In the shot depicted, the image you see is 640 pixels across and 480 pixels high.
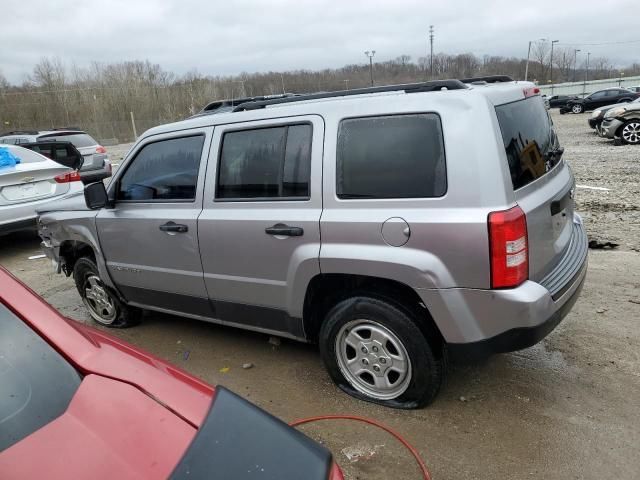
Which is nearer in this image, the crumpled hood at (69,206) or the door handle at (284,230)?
the door handle at (284,230)

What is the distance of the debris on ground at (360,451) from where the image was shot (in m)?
2.70

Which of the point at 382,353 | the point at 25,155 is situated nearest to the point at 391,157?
the point at 382,353

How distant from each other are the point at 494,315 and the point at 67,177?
7268 millimetres

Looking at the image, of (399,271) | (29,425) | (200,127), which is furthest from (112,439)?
(200,127)

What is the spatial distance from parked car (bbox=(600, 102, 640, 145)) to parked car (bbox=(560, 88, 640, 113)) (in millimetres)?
16405

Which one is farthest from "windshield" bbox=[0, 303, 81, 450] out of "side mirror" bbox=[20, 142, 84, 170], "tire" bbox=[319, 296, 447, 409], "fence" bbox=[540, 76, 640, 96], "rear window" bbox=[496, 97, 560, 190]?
"fence" bbox=[540, 76, 640, 96]

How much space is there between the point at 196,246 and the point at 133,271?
0.87 metres

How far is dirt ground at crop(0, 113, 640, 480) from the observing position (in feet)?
8.54

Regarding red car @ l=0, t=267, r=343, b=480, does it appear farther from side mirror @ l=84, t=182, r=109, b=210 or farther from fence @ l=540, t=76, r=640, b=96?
fence @ l=540, t=76, r=640, b=96

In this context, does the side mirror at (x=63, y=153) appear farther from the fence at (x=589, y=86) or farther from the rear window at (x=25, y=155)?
the fence at (x=589, y=86)

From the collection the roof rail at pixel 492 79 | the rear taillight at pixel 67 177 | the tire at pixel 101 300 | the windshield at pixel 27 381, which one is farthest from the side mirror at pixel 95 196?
the rear taillight at pixel 67 177

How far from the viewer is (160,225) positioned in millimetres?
3750

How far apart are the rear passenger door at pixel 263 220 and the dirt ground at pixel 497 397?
0.45 metres

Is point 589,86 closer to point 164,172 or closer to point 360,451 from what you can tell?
point 164,172
